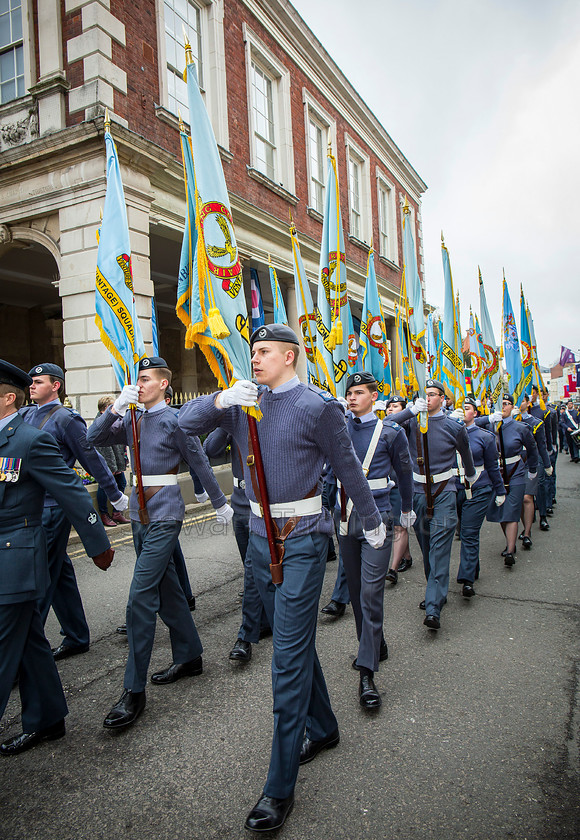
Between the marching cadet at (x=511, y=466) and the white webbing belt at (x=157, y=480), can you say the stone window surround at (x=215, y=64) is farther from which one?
the white webbing belt at (x=157, y=480)

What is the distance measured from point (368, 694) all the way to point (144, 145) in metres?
9.51

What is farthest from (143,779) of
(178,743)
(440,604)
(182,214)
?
(182,214)

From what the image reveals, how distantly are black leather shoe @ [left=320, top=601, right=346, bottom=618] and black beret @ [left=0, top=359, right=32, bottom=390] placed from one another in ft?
10.2

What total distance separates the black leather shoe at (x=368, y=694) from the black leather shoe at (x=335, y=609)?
1328 millimetres

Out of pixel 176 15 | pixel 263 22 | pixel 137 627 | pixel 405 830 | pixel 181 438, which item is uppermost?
pixel 263 22

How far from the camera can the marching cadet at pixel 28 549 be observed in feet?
8.73

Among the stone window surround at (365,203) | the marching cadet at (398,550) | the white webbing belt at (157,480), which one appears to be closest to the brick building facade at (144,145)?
the stone window surround at (365,203)

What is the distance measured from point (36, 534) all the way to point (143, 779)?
4.24 ft

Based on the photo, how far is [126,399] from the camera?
149 inches

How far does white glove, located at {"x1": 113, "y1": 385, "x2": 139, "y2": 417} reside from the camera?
376 centimetres

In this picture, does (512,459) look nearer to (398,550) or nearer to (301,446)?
(398,550)

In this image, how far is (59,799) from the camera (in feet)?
8.27

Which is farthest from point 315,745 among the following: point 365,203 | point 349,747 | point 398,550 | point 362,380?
point 365,203

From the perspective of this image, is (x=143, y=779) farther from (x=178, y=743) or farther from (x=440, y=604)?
(x=440, y=604)
